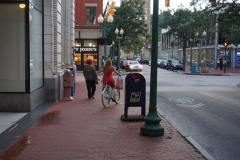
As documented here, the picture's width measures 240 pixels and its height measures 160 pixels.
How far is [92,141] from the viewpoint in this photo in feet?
23.7

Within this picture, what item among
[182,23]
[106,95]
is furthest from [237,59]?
[106,95]

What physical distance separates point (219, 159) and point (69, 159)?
270 centimetres

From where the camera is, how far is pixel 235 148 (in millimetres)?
7211

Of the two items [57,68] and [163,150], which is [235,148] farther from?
[57,68]

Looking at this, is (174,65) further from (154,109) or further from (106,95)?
(154,109)

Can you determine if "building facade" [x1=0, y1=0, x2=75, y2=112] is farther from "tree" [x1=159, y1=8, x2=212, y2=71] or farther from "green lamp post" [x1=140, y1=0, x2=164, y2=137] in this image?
"tree" [x1=159, y1=8, x2=212, y2=71]

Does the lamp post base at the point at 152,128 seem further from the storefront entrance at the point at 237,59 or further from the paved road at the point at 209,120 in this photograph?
the storefront entrance at the point at 237,59

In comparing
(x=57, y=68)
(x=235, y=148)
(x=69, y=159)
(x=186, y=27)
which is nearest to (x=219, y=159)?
(x=235, y=148)

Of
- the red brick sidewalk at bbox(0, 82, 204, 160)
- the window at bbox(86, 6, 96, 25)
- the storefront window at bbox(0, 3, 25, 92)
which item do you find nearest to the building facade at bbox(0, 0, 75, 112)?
the storefront window at bbox(0, 3, 25, 92)

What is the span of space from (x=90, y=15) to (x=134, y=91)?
1304 inches

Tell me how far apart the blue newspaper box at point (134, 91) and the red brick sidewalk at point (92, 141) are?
0.47 metres

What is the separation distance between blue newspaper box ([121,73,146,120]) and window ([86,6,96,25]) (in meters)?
32.5

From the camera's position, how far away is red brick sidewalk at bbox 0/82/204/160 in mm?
6266

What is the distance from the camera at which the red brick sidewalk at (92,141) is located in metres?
6.27
